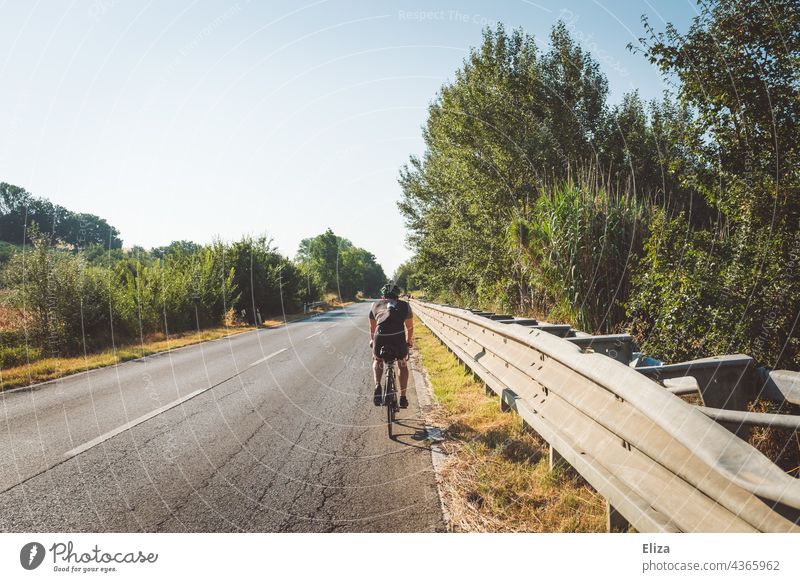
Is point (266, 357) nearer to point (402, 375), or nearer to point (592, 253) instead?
point (402, 375)

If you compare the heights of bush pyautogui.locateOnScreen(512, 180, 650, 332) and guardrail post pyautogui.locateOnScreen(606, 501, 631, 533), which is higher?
bush pyautogui.locateOnScreen(512, 180, 650, 332)

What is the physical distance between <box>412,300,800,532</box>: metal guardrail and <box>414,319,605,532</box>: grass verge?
0.93ft

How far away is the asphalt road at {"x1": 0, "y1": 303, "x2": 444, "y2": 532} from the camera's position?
2.88m

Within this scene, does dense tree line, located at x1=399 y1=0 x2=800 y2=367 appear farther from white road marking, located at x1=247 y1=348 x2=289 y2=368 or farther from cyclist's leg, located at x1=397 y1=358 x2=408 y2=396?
white road marking, located at x1=247 y1=348 x2=289 y2=368

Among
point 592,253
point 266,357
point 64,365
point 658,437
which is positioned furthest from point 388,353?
point 64,365

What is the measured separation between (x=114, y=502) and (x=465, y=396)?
4309 mm

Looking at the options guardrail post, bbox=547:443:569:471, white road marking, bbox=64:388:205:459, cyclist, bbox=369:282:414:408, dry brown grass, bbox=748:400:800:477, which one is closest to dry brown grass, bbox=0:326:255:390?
white road marking, bbox=64:388:205:459

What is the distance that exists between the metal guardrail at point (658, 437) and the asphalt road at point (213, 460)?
1.17 m

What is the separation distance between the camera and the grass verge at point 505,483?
100 inches

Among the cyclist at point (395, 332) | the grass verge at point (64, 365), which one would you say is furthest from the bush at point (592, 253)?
the grass verge at point (64, 365)

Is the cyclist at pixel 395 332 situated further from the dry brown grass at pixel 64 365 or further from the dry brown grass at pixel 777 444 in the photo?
the dry brown grass at pixel 64 365

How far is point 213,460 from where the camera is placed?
13.3 ft
